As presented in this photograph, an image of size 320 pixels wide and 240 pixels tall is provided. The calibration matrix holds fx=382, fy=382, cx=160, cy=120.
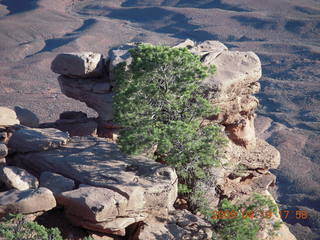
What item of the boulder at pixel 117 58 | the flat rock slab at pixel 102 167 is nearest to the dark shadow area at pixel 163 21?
the boulder at pixel 117 58

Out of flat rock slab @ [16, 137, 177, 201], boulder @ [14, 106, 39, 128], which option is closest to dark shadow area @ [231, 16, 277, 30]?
boulder @ [14, 106, 39, 128]

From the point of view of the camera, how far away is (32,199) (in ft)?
35.1

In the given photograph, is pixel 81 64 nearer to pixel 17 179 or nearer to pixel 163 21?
pixel 17 179

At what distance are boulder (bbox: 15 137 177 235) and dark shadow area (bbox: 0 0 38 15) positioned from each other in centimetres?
7886

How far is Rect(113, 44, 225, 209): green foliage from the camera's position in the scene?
12881 millimetres

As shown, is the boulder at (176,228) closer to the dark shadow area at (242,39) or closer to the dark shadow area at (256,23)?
the dark shadow area at (242,39)

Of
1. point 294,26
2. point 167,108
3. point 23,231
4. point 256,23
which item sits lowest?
point 256,23

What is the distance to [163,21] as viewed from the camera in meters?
83.8

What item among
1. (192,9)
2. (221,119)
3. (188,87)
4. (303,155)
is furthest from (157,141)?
(192,9)

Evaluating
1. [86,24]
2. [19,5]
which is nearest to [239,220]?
[86,24]

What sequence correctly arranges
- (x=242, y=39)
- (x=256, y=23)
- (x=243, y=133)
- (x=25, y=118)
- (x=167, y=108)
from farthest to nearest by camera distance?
(x=256, y=23) < (x=242, y=39) < (x=243, y=133) < (x=25, y=118) < (x=167, y=108)

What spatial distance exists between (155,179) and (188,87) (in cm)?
351

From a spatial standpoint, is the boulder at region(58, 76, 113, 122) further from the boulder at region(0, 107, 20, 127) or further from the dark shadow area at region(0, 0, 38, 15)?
the dark shadow area at region(0, 0, 38, 15)

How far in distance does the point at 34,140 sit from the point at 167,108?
16.8ft
